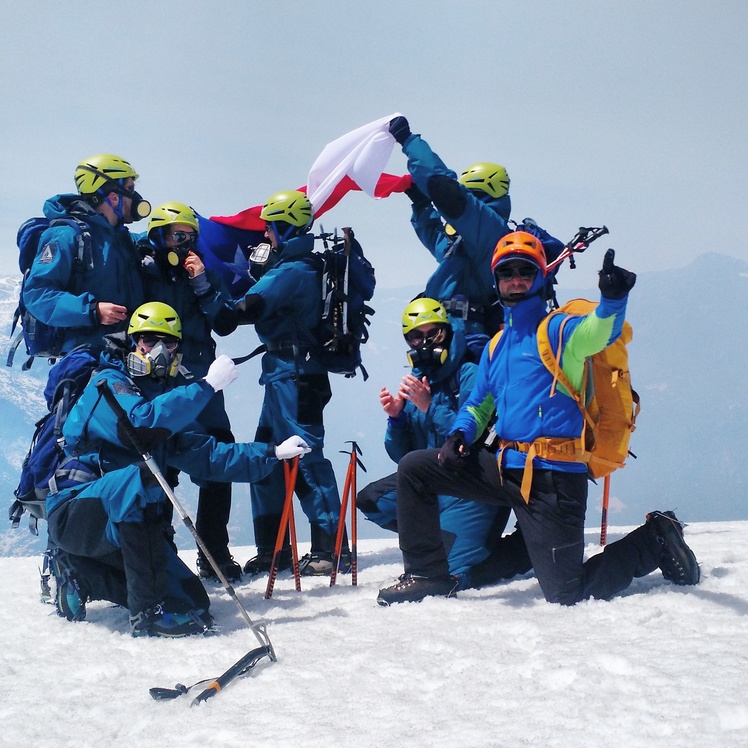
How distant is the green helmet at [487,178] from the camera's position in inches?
291

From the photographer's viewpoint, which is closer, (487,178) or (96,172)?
(96,172)

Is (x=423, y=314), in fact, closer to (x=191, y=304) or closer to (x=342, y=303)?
(x=342, y=303)

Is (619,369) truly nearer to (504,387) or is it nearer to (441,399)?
(504,387)

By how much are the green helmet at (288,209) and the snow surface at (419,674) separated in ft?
11.5

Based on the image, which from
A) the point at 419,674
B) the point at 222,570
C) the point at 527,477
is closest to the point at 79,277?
the point at 222,570

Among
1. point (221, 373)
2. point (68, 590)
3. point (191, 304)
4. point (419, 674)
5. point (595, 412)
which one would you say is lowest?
point (419, 674)

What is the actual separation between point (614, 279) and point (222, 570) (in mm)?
4562

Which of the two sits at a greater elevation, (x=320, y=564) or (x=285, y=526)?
(x=285, y=526)

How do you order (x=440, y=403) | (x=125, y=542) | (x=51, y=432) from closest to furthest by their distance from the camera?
(x=125, y=542)
(x=51, y=432)
(x=440, y=403)

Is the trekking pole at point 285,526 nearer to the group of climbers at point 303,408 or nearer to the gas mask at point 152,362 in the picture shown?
the group of climbers at point 303,408

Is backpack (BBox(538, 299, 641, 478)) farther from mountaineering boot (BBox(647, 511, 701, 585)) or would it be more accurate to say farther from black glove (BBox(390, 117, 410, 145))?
black glove (BBox(390, 117, 410, 145))

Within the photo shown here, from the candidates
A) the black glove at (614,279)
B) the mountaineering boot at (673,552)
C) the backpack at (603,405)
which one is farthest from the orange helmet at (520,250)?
the mountaineering boot at (673,552)

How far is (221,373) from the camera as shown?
5.64m

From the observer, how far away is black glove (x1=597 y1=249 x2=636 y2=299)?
4.37m
